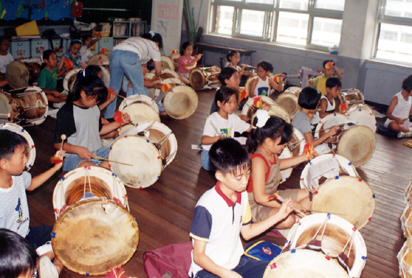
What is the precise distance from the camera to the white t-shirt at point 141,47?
5.04 m

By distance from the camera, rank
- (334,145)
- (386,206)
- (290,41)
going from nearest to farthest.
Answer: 1. (386,206)
2. (334,145)
3. (290,41)

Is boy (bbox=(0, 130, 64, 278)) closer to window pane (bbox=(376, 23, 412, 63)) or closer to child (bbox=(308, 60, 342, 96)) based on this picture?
child (bbox=(308, 60, 342, 96))

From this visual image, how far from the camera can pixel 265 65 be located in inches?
234

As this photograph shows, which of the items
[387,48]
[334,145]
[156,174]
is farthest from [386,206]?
[387,48]

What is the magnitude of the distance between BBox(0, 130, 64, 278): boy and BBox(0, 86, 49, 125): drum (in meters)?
2.63

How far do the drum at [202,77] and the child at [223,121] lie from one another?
3962 mm

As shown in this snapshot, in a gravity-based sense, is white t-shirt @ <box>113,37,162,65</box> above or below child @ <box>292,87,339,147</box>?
above

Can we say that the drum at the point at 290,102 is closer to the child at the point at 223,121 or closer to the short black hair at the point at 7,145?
the child at the point at 223,121

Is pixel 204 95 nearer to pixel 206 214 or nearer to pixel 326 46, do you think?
pixel 326 46

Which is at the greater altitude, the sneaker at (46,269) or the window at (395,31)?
the window at (395,31)

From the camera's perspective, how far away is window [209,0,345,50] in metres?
8.61

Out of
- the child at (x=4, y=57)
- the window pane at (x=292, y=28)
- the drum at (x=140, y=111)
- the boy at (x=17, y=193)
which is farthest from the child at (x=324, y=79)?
the child at (x=4, y=57)

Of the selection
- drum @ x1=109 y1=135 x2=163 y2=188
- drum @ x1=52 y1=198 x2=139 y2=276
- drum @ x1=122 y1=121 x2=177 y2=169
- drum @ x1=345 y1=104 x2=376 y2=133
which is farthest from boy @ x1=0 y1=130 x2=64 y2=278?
drum @ x1=345 y1=104 x2=376 y2=133

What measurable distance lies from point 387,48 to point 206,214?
7413 millimetres
